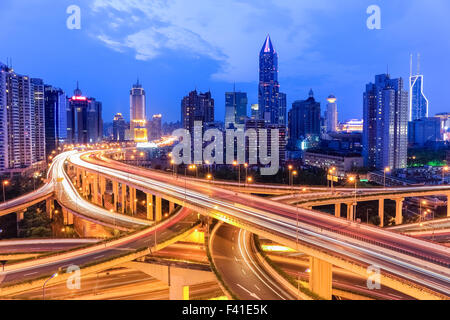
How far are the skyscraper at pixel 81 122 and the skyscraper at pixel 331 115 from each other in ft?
284

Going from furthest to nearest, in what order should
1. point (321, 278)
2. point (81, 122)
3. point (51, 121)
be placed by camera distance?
point (81, 122) < point (51, 121) < point (321, 278)

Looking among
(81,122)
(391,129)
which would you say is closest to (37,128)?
(81,122)

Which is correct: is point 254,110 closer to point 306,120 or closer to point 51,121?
point 306,120

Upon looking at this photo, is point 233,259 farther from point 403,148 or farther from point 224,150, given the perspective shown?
point 403,148

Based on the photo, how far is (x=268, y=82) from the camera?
110062 mm

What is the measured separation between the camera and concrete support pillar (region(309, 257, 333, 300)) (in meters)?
7.58

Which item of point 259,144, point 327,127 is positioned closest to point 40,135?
point 259,144

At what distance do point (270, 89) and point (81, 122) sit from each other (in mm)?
59509

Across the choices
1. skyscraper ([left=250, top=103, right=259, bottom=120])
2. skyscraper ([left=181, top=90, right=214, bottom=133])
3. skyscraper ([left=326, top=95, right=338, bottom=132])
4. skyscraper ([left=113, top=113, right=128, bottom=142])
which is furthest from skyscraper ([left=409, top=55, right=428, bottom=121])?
skyscraper ([left=113, top=113, right=128, bottom=142])

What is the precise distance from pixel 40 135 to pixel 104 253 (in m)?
39.9

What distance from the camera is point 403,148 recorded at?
45031 millimetres

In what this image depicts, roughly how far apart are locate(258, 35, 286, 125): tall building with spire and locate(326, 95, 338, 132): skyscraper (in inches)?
1298

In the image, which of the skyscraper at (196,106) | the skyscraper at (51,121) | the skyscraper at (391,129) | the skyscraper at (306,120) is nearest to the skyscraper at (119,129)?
the skyscraper at (196,106)

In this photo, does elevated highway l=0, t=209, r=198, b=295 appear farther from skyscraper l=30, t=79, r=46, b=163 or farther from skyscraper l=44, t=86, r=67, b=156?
skyscraper l=44, t=86, r=67, b=156
